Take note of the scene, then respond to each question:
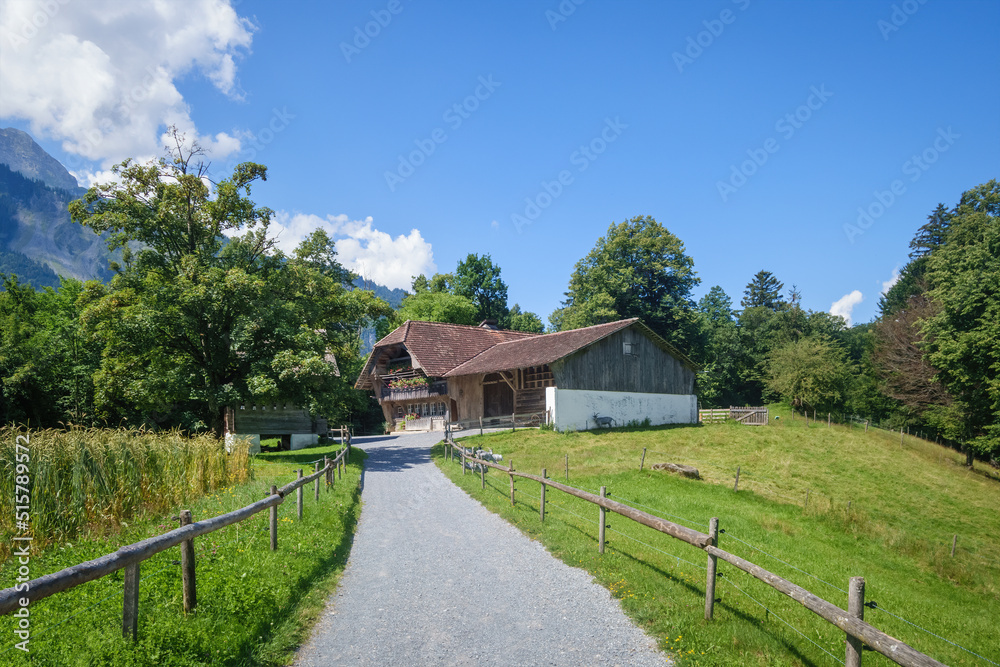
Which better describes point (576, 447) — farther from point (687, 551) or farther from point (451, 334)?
point (451, 334)

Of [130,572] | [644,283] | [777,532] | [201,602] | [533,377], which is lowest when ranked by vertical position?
[777,532]

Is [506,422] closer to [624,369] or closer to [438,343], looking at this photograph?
[624,369]

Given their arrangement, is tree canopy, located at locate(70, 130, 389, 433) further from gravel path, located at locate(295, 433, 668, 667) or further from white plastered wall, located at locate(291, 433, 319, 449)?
gravel path, located at locate(295, 433, 668, 667)

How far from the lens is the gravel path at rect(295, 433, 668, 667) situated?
19.0ft

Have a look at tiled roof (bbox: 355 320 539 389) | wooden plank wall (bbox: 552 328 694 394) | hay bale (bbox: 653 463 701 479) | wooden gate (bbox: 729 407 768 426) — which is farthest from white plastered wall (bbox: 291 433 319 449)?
wooden gate (bbox: 729 407 768 426)

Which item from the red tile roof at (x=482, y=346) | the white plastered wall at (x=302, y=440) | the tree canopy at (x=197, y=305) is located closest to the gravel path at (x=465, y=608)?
the tree canopy at (x=197, y=305)

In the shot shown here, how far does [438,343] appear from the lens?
40594 mm

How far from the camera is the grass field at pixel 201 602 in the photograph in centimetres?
509

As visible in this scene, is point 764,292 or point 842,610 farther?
point 764,292

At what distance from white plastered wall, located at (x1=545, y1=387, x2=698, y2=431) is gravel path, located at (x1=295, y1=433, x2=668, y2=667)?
1942 centimetres

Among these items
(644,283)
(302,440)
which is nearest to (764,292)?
(644,283)

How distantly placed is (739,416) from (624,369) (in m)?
10.5

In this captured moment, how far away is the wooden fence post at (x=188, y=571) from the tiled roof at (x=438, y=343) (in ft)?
99.8

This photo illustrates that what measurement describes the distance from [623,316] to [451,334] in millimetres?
18647
